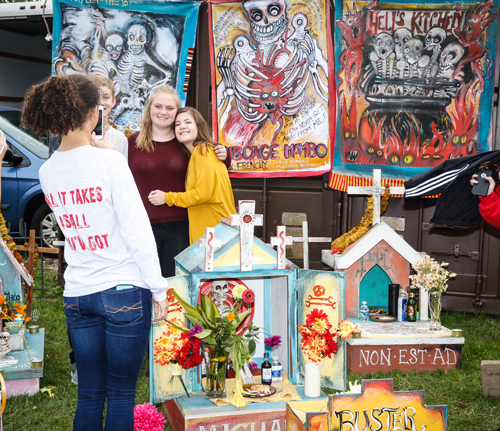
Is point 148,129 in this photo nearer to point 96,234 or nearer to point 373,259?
point 96,234

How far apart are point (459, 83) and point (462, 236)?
1807 millimetres

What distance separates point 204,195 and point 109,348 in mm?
1764

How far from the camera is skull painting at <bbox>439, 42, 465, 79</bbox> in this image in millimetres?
6458

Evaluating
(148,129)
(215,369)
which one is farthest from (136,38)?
(215,369)

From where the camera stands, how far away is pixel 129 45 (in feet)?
22.8

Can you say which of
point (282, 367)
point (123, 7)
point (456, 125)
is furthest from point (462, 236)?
point (123, 7)

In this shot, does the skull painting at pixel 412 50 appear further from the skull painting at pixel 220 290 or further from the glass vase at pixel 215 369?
the glass vase at pixel 215 369

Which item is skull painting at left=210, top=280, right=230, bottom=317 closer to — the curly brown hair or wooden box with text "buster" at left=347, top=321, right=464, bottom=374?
wooden box with text "buster" at left=347, top=321, right=464, bottom=374

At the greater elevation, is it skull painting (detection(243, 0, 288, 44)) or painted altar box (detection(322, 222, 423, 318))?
skull painting (detection(243, 0, 288, 44))

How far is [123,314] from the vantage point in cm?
244

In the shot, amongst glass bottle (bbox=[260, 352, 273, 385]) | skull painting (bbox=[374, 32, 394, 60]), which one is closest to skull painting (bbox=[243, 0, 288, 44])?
skull painting (bbox=[374, 32, 394, 60])

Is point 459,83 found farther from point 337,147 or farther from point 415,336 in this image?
point 415,336

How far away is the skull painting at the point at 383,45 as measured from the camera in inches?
261

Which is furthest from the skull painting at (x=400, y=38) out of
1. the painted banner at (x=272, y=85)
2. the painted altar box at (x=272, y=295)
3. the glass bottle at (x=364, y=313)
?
the painted altar box at (x=272, y=295)
